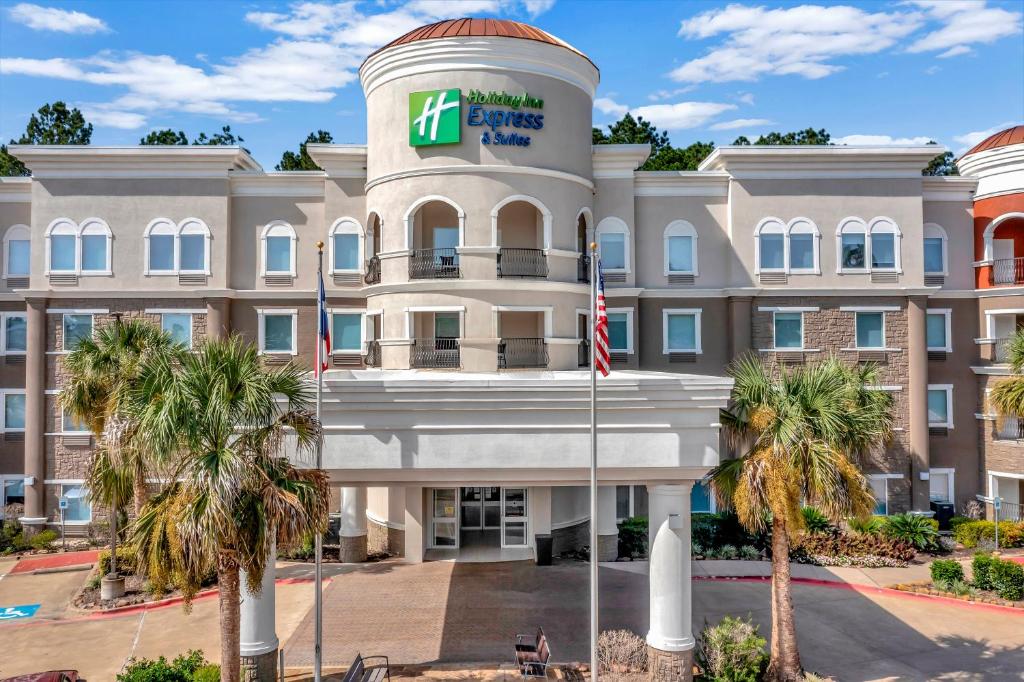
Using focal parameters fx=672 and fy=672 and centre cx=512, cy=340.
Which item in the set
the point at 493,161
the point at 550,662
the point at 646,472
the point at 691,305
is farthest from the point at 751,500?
the point at 691,305

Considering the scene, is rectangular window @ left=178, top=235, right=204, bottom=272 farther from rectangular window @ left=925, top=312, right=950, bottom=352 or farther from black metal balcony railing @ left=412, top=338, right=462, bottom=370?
rectangular window @ left=925, top=312, right=950, bottom=352

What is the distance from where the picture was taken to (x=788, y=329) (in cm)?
2673

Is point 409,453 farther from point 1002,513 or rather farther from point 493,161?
point 1002,513

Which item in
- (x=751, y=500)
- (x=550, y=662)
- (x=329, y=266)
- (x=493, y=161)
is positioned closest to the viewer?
(x=751, y=500)

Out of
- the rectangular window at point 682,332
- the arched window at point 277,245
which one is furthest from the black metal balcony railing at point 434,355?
the rectangular window at point 682,332

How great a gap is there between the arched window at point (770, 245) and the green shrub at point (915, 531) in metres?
10.3

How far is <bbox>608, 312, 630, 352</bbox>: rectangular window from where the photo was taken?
26516 mm

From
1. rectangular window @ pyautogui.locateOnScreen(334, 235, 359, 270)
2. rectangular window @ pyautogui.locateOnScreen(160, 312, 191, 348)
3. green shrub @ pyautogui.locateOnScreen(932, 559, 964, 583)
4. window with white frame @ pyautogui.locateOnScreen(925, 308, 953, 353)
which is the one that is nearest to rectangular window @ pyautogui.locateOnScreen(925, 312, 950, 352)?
window with white frame @ pyautogui.locateOnScreen(925, 308, 953, 353)

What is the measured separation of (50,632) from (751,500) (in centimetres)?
1802

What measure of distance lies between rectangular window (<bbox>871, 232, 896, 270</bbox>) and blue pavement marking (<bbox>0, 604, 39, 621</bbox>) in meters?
30.9

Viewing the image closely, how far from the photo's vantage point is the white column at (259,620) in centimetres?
1337

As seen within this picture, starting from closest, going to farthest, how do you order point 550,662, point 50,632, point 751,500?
point 751,500 → point 550,662 → point 50,632

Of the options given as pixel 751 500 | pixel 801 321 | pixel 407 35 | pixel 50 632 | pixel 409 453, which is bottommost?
pixel 50 632

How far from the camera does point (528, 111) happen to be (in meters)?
20.0
